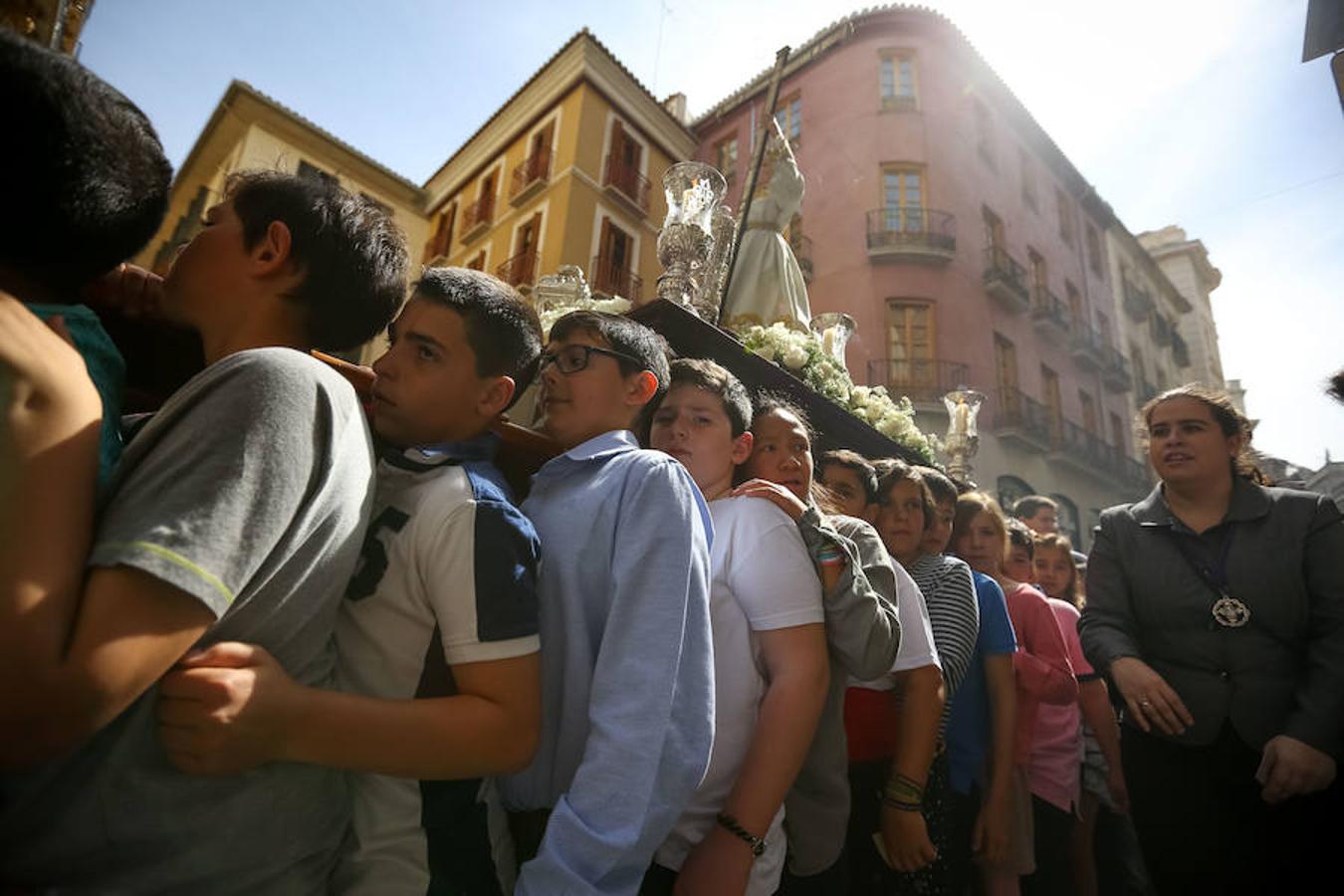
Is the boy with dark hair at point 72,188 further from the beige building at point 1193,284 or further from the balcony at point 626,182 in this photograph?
the beige building at point 1193,284

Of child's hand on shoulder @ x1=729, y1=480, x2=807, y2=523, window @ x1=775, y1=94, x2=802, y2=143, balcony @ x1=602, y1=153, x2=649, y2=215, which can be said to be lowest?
child's hand on shoulder @ x1=729, y1=480, x2=807, y2=523

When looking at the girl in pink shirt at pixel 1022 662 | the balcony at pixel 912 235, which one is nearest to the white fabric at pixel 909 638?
the girl in pink shirt at pixel 1022 662

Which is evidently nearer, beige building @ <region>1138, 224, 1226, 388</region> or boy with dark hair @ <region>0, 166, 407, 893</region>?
boy with dark hair @ <region>0, 166, 407, 893</region>

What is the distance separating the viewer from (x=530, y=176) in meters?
15.5

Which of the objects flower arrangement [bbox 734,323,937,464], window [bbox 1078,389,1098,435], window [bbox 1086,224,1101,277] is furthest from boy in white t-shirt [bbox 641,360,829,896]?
window [bbox 1086,224,1101,277]

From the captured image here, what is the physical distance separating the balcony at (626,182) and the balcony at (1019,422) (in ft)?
32.8

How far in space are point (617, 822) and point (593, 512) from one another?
22.8 inches

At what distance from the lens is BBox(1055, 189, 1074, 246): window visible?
20406 millimetres

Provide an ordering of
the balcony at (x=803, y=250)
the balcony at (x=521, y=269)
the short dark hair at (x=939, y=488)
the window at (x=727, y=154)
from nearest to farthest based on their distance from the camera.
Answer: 1. the short dark hair at (x=939, y=488)
2. the balcony at (x=521, y=269)
3. the balcony at (x=803, y=250)
4. the window at (x=727, y=154)

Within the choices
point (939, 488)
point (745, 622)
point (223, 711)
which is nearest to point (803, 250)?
point (939, 488)

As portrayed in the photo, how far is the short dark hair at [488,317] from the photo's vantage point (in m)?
1.44

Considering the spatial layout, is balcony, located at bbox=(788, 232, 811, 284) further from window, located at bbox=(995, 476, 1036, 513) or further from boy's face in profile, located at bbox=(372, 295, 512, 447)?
boy's face in profile, located at bbox=(372, 295, 512, 447)

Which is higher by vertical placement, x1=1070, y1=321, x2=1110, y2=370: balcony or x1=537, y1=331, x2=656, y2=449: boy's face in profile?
x1=1070, y1=321, x2=1110, y2=370: balcony

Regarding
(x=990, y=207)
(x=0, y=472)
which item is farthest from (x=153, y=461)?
(x=990, y=207)
